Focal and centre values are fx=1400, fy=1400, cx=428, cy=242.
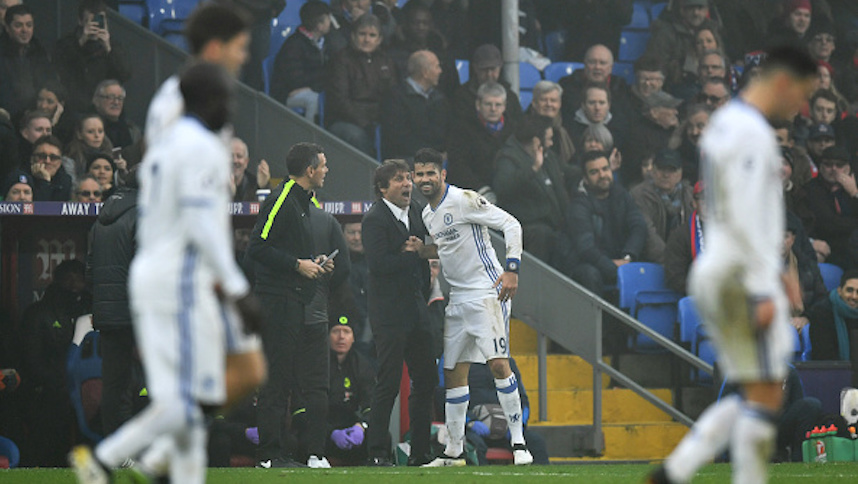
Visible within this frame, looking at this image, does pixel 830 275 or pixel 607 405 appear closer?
pixel 607 405

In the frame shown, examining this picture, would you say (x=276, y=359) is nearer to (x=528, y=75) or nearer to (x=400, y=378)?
(x=400, y=378)

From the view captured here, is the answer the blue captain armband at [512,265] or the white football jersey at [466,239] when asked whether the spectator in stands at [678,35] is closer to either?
the white football jersey at [466,239]

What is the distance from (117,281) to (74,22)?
538cm

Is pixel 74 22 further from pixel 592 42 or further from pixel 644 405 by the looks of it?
pixel 644 405

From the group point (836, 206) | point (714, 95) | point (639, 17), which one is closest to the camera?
point (836, 206)

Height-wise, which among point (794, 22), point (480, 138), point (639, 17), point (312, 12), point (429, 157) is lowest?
point (429, 157)

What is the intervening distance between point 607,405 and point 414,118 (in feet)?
11.7

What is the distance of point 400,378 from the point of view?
11.2 m

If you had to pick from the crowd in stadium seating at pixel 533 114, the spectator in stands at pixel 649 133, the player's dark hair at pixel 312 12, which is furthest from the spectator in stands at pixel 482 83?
the spectator in stands at pixel 649 133

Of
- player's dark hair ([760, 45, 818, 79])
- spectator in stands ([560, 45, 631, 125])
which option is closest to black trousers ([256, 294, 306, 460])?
player's dark hair ([760, 45, 818, 79])

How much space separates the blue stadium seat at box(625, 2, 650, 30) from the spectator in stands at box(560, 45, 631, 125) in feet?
6.24

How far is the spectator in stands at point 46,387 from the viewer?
1173 centimetres

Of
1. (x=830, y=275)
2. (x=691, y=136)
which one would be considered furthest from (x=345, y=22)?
(x=830, y=275)

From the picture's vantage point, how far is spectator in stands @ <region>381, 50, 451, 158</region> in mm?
14555
